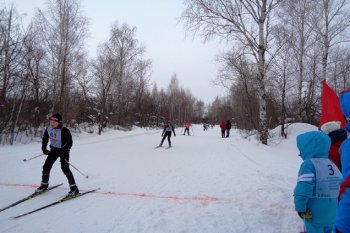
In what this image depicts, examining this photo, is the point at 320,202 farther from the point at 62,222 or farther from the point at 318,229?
the point at 62,222

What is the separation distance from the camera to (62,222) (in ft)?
15.1

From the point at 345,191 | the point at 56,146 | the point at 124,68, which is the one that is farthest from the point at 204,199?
the point at 124,68

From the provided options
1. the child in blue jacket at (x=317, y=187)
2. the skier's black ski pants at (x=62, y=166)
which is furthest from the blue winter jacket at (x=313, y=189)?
the skier's black ski pants at (x=62, y=166)

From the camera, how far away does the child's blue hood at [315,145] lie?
3283mm

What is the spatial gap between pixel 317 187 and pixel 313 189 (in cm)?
5

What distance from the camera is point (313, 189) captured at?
3273mm

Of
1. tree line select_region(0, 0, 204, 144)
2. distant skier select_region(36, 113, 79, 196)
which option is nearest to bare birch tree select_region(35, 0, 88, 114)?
tree line select_region(0, 0, 204, 144)

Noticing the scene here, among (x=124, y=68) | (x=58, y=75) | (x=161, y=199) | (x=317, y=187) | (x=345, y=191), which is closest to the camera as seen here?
(x=345, y=191)

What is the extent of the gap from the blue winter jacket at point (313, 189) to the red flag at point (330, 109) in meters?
1.35

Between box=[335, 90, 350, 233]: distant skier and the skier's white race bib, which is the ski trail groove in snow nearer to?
the skier's white race bib

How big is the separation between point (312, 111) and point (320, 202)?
63.9 feet

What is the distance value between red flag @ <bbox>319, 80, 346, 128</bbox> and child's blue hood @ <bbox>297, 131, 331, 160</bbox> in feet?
4.38

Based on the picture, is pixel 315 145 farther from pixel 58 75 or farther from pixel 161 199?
pixel 58 75

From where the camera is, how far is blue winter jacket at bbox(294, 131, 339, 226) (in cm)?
325
